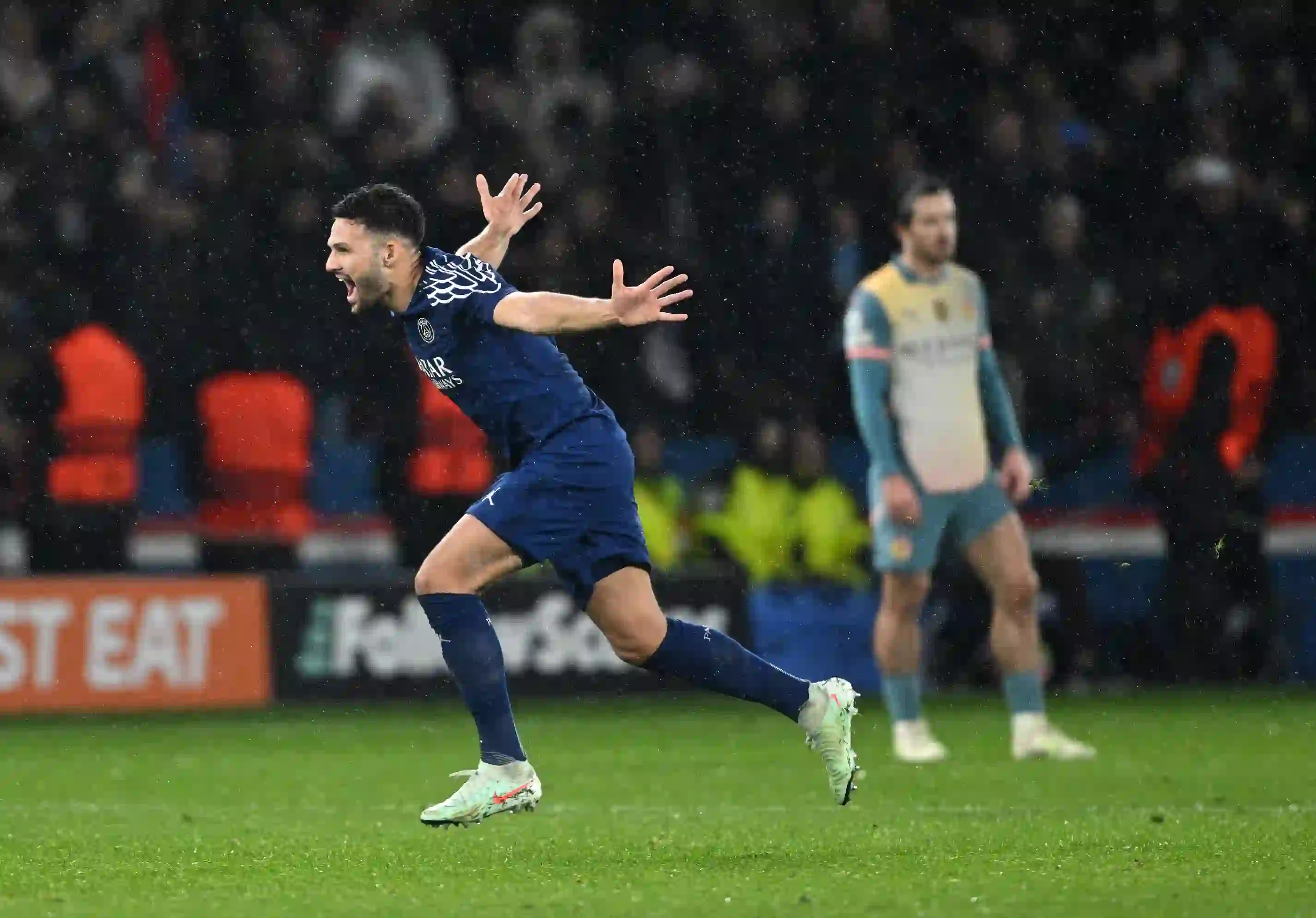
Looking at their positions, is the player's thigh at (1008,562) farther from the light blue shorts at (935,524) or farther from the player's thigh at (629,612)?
the player's thigh at (629,612)

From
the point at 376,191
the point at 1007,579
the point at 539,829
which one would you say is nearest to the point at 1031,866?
the point at 539,829

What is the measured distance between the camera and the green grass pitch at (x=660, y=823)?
530cm

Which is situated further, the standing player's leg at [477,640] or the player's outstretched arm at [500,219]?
the player's outstretched arm at [500,219]

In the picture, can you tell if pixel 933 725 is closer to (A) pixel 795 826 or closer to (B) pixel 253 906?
(A) pixel 795 826

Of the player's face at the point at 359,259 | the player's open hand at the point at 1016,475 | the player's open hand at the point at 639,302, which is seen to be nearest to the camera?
the player's open hand at the point at 639,302

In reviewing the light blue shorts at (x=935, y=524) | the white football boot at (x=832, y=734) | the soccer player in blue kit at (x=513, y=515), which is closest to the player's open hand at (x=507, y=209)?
the soccer player in blue kit at (x=513, y=515)

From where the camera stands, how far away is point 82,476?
40.1 feet

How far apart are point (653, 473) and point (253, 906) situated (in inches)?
314

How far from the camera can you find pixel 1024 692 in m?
9.11

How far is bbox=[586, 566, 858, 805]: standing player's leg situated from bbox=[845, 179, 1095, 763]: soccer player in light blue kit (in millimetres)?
2583

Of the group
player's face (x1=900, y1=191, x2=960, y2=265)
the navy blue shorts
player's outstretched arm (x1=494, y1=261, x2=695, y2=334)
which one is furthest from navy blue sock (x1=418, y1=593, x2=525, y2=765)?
player's face (x1=900, y1=191, x2=960, y2=265)

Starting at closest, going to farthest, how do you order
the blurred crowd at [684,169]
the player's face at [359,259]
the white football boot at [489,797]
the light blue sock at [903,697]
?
the white football boot at [489,797] < the player's face at [359,259] < the light blue sock at [903,697] < the blurred crowd at [684,169]

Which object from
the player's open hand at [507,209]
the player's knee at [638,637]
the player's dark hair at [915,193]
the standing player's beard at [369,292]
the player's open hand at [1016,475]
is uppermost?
the player's dark hair at [915,193]

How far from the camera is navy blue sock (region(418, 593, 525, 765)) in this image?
625cm
